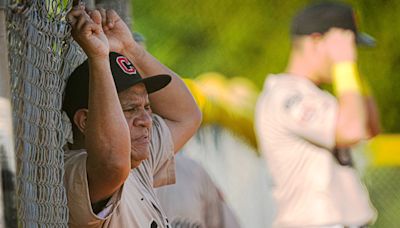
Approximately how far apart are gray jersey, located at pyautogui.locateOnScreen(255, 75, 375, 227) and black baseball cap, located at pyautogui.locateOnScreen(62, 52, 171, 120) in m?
2.16

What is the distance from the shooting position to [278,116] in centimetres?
609

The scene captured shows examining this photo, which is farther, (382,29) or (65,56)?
(382,29)

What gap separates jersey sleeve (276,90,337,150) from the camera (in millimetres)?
6031

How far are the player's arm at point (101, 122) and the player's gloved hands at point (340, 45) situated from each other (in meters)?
3.03

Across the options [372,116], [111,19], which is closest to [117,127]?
[111,19]

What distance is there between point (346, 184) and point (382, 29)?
34.3 inches

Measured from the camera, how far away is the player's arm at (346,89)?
241 inches

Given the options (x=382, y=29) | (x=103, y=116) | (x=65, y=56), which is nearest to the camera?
(x=103, y=116)

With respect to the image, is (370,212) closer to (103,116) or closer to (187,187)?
(187,187)

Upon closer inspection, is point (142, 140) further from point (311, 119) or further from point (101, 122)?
point (311, 119)

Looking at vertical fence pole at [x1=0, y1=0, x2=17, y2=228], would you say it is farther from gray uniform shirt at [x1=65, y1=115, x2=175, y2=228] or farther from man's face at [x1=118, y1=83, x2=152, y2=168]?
man's face at [x1=118, y1=83, x2=152, y2=168]

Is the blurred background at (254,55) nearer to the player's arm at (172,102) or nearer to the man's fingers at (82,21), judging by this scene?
the player's arm at (172,102)

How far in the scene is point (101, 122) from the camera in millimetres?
3334

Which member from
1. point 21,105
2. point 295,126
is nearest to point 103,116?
point 21,105
